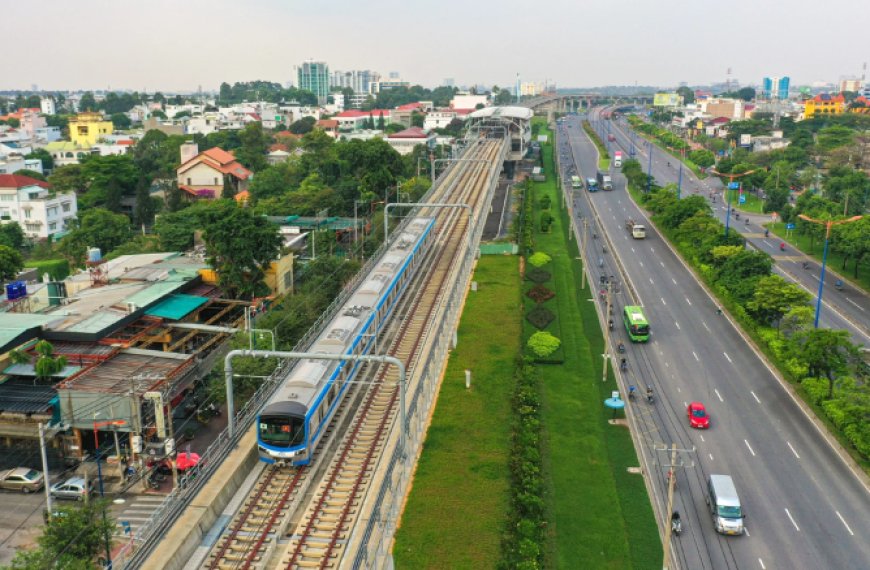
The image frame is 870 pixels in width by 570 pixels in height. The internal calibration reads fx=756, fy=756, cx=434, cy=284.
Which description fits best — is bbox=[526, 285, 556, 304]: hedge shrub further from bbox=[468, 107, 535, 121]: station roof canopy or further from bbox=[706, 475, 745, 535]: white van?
bbox=[468, 107, 535, 121]: station roof canopy

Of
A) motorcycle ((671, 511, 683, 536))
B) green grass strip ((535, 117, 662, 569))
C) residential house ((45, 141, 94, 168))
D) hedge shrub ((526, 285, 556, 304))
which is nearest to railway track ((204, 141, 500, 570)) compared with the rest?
green grass strip ((535, 117, 662, 569))

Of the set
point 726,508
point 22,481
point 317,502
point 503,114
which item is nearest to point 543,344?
A: point 726,508

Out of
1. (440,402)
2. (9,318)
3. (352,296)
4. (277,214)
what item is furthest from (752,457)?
(277,214)

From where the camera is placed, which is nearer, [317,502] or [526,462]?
[317,502]

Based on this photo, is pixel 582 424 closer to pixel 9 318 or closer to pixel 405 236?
pixel 405 236

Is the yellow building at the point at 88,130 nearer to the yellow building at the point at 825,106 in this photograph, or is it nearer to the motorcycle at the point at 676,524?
the motorcycle at the point at 676,524

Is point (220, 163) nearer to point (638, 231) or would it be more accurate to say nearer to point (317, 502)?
point (638, 231)
